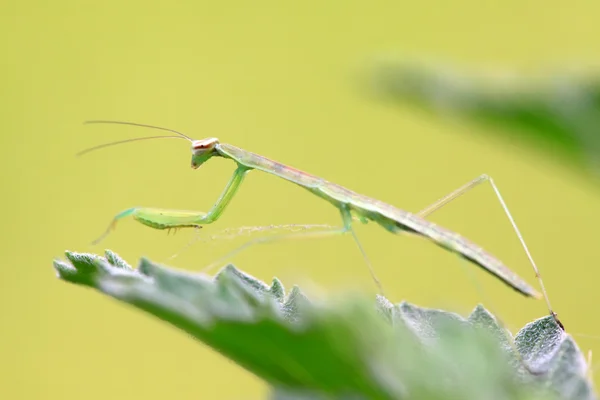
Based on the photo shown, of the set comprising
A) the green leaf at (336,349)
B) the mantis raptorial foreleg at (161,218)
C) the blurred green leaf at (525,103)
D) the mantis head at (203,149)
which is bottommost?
the green leaf at (336,349)

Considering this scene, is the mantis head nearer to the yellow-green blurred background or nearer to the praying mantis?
the praying mantis

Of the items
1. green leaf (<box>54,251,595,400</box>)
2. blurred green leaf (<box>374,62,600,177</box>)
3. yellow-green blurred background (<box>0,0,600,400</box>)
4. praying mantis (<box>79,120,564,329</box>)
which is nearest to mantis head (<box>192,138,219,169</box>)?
praying mantis (<box>79,120,564,329</box>)

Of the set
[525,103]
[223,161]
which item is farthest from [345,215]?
[223,161]

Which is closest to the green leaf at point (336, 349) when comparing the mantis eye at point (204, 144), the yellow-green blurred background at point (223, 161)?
the mantis eye at point (204, 144)

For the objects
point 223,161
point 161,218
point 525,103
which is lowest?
point 525,103

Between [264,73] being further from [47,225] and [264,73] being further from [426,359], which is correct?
[426,359]

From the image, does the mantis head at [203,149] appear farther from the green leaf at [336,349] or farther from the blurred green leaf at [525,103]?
the green leaf at [336,349]

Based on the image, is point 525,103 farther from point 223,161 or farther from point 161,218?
point 223,161

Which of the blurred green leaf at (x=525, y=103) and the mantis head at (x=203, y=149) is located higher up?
the mantis head at (x=203, y=149)
